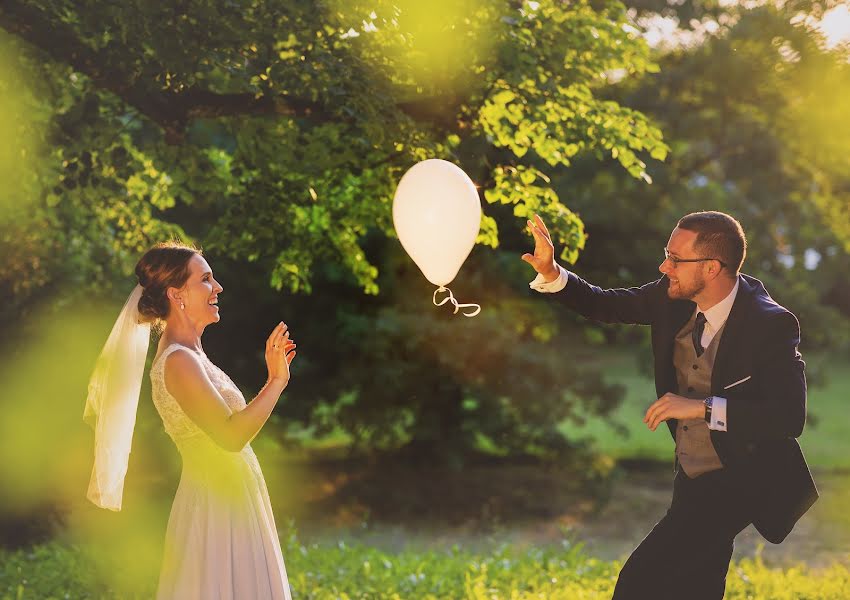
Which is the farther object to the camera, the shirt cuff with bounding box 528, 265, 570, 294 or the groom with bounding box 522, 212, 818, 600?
the shirt cuff with bounding box 528, 265, 570, 294

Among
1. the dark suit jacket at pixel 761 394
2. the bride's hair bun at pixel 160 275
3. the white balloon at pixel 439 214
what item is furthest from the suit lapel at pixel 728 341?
the bride's hair bun at pixel 160 275

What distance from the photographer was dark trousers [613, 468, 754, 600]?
512cm

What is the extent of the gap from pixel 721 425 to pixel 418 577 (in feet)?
16.5

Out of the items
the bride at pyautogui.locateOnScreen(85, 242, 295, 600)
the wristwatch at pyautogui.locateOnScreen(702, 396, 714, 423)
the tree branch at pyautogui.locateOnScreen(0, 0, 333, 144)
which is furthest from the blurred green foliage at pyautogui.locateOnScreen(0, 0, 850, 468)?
the wristwatch at pyautogui.locateOnScreen(702, 396, 714, 423)

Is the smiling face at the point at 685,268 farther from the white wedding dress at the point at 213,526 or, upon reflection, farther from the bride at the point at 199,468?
the white wedding dress at the point at 213,526

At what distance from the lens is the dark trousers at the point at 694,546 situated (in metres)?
5.12

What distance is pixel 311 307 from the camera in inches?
569

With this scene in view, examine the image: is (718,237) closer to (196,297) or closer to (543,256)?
(543,256)

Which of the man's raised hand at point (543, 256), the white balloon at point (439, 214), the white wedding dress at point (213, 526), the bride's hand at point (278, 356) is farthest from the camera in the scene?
the white balloon at point (439, 214)

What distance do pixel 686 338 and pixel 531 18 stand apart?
367 cm

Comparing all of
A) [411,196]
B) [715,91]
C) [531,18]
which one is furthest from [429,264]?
[715,91]

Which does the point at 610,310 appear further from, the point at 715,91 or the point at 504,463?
the point at 504,463

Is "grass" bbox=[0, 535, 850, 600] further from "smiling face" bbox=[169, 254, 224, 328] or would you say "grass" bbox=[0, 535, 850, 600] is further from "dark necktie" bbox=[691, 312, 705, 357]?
"smiling face" bbox=[169, 254, 224, 328]

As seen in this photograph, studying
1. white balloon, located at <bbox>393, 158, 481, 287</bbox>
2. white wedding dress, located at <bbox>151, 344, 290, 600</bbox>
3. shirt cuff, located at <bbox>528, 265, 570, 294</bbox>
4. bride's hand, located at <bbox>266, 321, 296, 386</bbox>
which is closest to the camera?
bride's hand, located at <bbox>266, 321, 296, 386</bbox>
